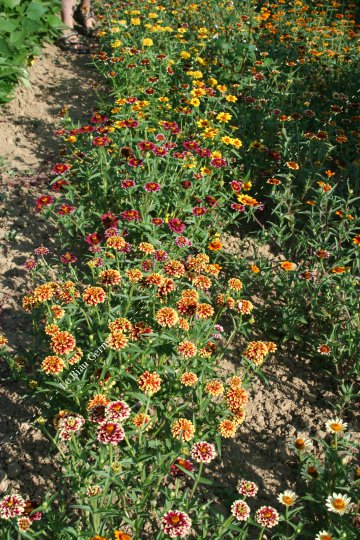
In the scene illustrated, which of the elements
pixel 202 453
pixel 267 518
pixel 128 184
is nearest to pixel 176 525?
pixel 202 453

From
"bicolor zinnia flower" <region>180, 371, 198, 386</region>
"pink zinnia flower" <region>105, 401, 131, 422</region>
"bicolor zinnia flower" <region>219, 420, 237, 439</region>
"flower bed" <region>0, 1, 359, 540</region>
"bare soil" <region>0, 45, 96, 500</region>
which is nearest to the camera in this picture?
"pink zinnia flower" <region>105, 401, 131, 422</region>

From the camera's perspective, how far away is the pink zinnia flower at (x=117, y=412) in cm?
188

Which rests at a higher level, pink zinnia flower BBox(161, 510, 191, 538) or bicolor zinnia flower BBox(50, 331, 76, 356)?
bicolor zinnia flower BBox(50, 331, 76, 356)

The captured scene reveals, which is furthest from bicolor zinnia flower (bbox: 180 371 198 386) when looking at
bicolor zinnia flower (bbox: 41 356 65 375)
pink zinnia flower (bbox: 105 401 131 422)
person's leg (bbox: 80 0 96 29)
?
person's leg (bbox: 80 0 96 29)

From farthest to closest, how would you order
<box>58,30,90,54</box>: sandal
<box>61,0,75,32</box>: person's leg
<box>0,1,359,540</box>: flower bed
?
<box>61,0,75,32</box>: person's leg → <box>58,30,90,54</box>: sandal → <box>0,1,359,540</box>: flower bed

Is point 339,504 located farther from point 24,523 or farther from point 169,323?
point 24,523

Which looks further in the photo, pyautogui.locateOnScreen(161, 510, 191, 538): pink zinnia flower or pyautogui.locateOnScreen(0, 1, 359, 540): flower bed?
pyautogui.locateOnScreen(0, 1, 359, 540): flower bed

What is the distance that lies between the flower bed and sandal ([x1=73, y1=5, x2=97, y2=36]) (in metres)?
2.32

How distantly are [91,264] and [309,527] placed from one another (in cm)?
167

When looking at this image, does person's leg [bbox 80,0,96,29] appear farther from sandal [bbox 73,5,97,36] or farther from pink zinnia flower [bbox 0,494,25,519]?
pink zinnia flower [bbox 0,494,25,519]

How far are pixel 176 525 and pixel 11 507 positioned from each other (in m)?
0.61

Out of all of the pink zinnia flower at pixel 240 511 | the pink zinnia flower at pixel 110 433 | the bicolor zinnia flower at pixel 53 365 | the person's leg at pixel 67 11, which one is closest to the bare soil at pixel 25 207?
the person's leg at pixel 67 11

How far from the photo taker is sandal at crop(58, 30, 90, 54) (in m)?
6.88

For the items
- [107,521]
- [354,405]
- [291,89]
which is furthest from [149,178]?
[291,89]
